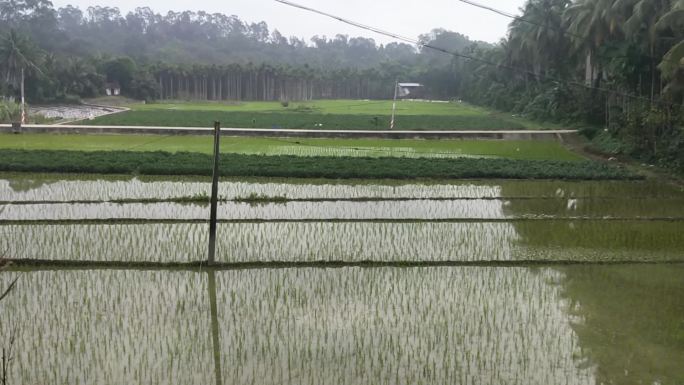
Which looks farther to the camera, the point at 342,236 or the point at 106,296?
the point at 342,236

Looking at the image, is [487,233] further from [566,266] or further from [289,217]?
[289,217]

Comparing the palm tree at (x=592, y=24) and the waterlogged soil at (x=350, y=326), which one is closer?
the waterlogged soil at (x=350, y=326)

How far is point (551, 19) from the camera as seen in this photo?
33.7m

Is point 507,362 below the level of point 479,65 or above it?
below

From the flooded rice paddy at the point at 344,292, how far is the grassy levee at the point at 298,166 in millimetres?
2052

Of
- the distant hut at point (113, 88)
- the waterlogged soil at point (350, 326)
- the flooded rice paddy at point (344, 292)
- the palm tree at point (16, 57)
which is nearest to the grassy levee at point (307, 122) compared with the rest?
the flooded rice paddy at point (344, 292)

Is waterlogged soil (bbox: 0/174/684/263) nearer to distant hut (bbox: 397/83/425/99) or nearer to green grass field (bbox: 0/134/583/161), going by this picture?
green grass field (bbox: 0/134/583/161)

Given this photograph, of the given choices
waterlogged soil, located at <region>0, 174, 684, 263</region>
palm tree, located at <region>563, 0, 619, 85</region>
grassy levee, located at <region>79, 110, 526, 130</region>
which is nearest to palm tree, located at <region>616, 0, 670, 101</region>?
palm tree, located at <region>563, 0, 619, 85</region>

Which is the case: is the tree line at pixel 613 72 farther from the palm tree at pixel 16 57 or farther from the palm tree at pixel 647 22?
the palm tree at pixel 16 57

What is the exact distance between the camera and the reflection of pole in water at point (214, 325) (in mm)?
5818

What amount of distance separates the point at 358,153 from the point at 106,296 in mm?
12197

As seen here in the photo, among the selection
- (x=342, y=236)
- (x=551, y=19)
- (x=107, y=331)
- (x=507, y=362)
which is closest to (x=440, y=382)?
(x=507, y=362)

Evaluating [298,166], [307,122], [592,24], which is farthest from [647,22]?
[307,122]

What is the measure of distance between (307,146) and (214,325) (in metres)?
13.9
